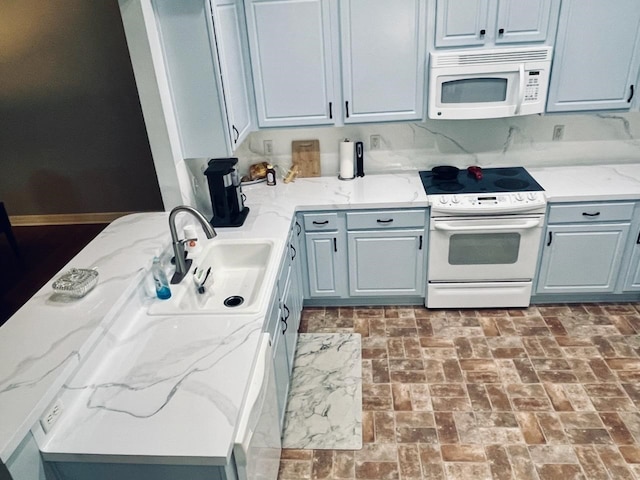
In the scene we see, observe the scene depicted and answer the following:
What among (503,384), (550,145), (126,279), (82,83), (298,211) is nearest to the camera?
(126,279)

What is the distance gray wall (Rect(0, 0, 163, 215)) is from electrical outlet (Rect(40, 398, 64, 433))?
3.81 metres

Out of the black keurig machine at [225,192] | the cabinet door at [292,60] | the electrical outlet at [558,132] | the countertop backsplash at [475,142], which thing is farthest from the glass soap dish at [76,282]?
the electrical outlet at [558,132]

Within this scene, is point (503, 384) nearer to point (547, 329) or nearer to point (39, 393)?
point (547, 329)

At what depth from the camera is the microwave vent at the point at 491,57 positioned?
2770 mm

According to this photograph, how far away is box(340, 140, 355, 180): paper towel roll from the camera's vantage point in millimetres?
3289

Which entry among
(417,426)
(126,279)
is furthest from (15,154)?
(417,426)

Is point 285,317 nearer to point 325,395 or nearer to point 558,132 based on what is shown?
point 325,395

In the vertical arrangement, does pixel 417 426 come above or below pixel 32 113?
below

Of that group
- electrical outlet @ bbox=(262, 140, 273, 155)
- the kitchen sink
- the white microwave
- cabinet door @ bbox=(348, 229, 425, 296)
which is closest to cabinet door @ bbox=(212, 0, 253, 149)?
electrical outlet @ bbox=(262, 140, 273, 155)

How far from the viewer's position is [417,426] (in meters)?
2.46

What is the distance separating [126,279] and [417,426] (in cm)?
167

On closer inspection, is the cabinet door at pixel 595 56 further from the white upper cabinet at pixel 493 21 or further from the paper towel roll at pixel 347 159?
Answer: the paper towel roll at pixel 347 159

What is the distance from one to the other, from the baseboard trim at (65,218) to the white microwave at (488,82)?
12.4 ft

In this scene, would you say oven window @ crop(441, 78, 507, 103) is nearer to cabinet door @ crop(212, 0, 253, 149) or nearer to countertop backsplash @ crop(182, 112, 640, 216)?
countertop backsplash @ crop(182, 112, 640, 216)
